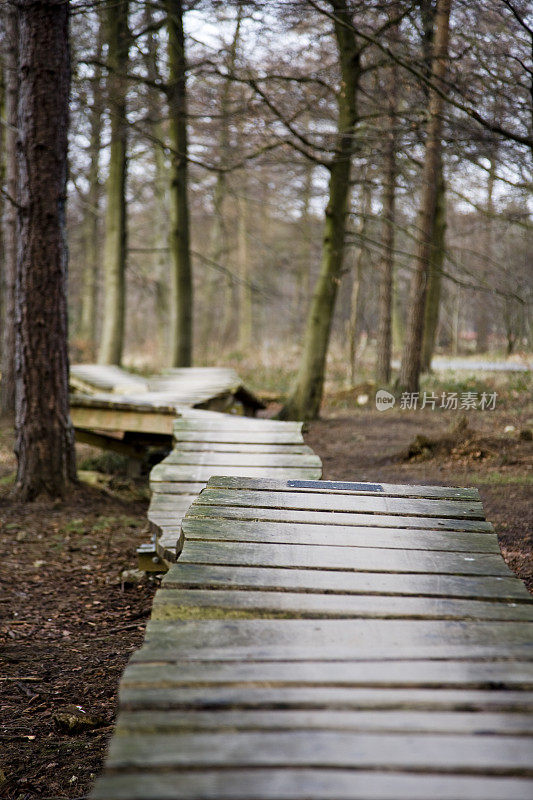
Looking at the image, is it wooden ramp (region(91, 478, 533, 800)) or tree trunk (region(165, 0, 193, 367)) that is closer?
wooden ramp (region(91, 478, 533, 800))

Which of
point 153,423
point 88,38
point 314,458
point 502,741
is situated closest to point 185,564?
point 502,741

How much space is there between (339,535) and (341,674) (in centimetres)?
112

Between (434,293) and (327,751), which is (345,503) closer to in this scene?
(327,751)

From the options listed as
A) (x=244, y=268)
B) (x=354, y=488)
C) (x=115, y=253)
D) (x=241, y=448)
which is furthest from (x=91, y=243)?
(x=354, y=488)

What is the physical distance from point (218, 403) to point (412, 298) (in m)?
4.29

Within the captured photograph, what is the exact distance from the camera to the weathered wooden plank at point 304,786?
64.2 inches

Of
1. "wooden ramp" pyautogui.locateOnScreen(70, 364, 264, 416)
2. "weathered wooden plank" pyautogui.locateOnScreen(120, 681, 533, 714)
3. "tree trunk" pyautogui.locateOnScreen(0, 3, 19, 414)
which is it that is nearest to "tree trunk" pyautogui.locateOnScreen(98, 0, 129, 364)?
"wooden ramp" pyautogui.locateOnScreen(70, 364, 264, 416)

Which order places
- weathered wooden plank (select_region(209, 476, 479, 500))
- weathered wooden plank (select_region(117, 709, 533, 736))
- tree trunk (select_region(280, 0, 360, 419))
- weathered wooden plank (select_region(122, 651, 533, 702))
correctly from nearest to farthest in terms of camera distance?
weathered wooden plank (select_region(117, 709, 533, 736)) → weathered wooden plank (select_region(122, 651, 533, 702)) → weathered wooden plank (select_region(209, 476, 479, 500)) → tree trunk (select_region(280, 0, 360, 419))

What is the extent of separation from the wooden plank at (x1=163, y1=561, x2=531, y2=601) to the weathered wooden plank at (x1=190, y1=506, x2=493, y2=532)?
47cm

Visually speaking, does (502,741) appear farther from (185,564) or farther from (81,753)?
(81,753)

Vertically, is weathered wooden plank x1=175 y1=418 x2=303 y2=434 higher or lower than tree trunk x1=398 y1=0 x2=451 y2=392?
lower

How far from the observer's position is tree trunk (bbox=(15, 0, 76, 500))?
6750mm

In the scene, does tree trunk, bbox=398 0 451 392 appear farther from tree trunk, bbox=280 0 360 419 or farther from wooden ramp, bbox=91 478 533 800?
wooden ramp, bbox=91 478 533 800

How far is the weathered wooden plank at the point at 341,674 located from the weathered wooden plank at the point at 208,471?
341cm
